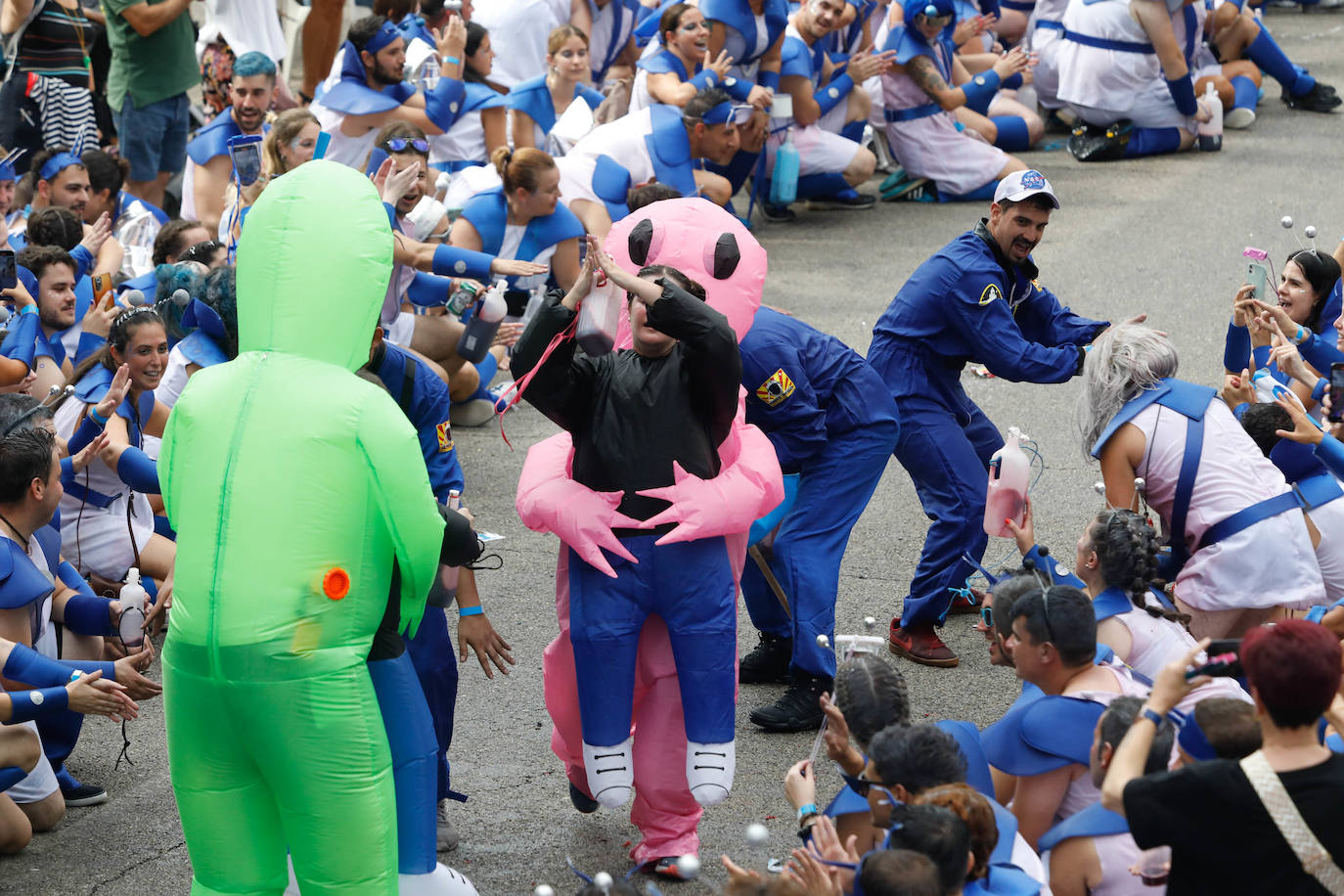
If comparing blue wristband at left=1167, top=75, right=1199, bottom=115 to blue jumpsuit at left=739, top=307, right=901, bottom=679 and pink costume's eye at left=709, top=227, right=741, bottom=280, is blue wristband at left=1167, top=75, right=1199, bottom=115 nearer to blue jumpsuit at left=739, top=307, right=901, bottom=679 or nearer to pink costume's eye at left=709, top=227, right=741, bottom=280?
blue jumpsuit at left=739, top=307, right=901, bottom=679

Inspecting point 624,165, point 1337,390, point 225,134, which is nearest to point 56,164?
point 225,134

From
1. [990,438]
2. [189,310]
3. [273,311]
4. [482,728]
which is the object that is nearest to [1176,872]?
[273,311]

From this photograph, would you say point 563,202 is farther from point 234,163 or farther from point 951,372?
point 951,372

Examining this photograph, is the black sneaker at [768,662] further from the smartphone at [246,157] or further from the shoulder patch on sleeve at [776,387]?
the smartphone at [246,157]

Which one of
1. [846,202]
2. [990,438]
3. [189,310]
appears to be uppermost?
[189,310]

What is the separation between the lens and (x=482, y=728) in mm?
5109

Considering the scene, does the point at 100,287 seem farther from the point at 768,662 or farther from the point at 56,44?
the point at 768,662

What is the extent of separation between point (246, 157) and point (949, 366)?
139 inches

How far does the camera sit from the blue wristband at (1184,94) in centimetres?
1136

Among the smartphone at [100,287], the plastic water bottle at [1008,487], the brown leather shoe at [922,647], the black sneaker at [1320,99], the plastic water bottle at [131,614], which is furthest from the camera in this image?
the black sneaker at [1320,99]

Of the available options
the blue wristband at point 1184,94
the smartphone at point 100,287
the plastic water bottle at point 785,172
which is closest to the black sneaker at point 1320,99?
the blue wristband at point 1184,94

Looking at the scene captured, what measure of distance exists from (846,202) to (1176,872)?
8626mm

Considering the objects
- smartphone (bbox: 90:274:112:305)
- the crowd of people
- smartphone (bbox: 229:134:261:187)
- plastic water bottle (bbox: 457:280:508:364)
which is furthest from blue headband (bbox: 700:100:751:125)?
smartphone (bbox: 90:274:112:305)

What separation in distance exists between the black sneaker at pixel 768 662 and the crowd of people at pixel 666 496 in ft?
0.05
